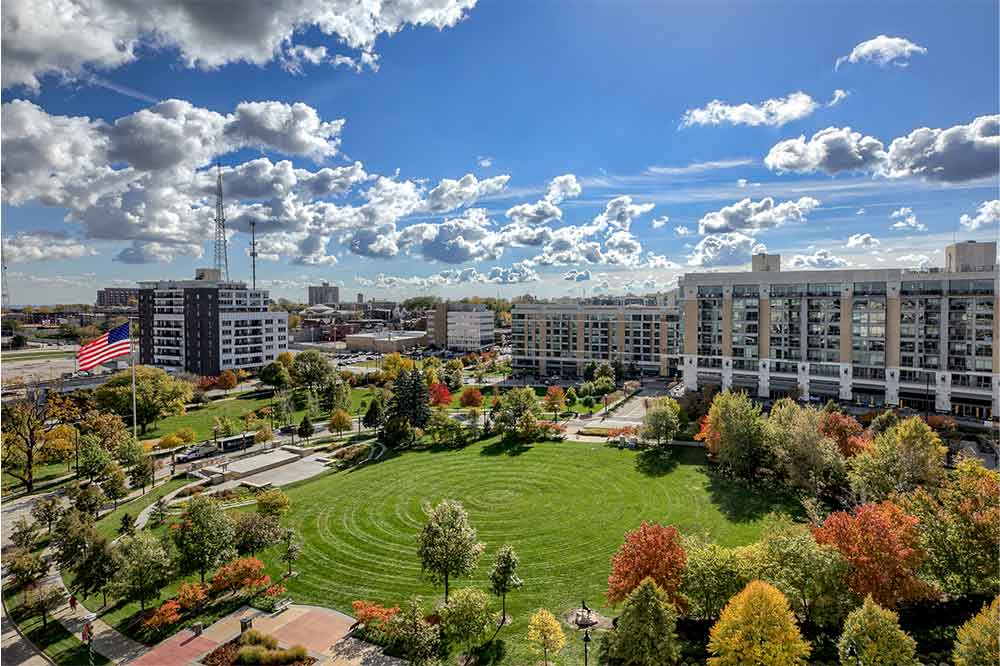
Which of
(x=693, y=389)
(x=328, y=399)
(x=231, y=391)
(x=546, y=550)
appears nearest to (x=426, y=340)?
(x=231, y=391)

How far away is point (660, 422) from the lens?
50.4 m

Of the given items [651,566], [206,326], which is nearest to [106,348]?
[651,566]

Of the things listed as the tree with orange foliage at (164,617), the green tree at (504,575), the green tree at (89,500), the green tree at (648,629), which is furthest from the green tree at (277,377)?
the green tree at (648,629)

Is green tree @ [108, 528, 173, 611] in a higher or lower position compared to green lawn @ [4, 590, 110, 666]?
higher

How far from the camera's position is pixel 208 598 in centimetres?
2739

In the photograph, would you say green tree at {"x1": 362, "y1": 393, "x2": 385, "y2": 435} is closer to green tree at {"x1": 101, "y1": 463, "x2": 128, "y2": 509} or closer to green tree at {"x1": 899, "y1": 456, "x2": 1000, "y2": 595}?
green tree at {"x1": 101, "y1": 463, "x2": 128, "y2": 509}

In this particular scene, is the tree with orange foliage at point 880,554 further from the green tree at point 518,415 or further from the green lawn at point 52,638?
the green tree at point 518,415

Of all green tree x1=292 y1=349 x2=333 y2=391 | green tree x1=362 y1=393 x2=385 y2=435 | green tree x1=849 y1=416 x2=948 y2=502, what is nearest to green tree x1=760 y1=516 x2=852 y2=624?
green tree x1=849 y1=416 x2=948 y2=502

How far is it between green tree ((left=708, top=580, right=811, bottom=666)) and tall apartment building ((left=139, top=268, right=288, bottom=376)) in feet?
305

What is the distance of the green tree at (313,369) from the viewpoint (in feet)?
258

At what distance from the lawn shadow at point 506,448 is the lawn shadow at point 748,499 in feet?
59.6

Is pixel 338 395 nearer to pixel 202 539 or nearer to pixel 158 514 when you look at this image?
pixel 158 514

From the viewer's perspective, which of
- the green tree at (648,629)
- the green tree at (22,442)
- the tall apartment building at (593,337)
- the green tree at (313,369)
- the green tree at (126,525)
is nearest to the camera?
the green tree at (648,629)

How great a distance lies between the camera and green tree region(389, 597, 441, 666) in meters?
21.0
